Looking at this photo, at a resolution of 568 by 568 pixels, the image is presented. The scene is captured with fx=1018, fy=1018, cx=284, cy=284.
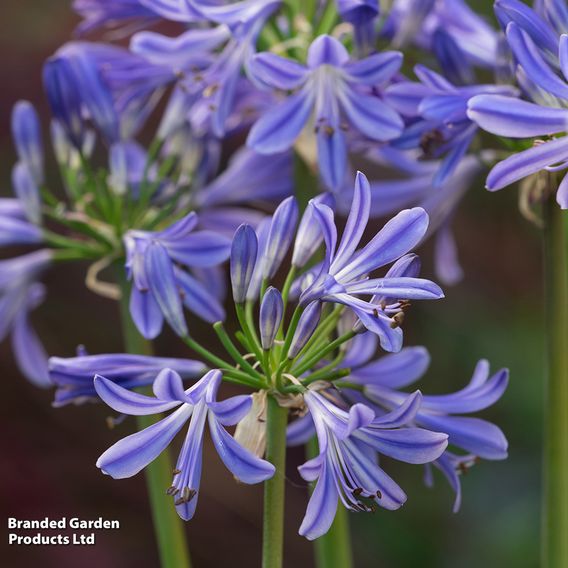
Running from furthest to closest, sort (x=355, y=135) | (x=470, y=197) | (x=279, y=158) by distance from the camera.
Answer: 1. (x=470, y=197)
2. (x=279, y=158)
3. (x=355, y=135)

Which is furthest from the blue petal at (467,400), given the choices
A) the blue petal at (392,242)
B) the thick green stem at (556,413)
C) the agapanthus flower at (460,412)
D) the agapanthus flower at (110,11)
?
the agapanthus flower at (110,11)

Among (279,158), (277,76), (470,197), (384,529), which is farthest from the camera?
(470,197)

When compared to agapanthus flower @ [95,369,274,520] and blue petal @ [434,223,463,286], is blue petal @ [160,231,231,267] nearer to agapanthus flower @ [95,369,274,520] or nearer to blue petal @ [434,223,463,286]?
agapanthus flower @ [95,369,274,520]

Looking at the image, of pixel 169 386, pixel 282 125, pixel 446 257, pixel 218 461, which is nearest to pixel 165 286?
Result: pixel 169 386

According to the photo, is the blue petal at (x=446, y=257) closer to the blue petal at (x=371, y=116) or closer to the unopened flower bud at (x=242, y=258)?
the blue petal at (x=371, y=116)

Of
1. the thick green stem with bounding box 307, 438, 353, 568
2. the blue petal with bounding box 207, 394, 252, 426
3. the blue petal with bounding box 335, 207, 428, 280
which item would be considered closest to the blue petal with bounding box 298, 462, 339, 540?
the blue petal with bounding box 207, 394, 252, 426

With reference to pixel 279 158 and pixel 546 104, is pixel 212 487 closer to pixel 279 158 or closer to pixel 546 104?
pixel 279 158

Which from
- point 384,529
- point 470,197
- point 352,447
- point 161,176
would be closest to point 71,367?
point 352,447
